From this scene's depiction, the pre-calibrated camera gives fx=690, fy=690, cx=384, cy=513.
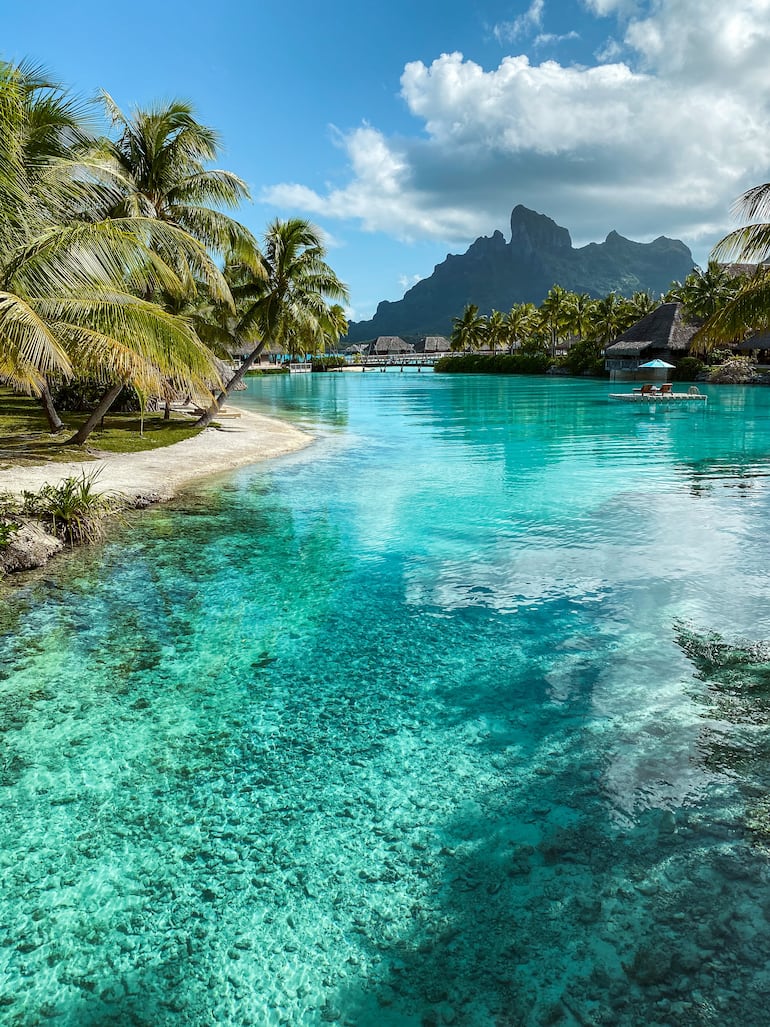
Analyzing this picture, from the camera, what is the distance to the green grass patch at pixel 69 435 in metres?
14.2

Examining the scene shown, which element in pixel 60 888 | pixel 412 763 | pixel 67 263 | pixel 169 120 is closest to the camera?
pixel 60 888

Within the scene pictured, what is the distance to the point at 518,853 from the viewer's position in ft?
11.8

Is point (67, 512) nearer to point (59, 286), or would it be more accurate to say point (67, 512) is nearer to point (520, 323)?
point (59, 286)

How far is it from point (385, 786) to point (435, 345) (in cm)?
10621

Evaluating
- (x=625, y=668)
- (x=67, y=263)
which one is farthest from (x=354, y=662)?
(x=67, y=263)

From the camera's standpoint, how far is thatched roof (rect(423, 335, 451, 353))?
106438mm

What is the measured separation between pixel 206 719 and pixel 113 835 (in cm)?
125

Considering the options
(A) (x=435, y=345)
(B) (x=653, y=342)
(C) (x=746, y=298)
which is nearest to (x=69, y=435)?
(C) (x=746, y=298)

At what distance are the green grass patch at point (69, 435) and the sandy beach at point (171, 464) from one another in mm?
469

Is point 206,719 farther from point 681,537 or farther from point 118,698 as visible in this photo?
point 681,537

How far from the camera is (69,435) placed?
1694cm

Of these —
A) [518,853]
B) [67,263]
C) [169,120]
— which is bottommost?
[518,853]

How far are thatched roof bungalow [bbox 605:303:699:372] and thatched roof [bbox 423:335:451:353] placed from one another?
53.8 m

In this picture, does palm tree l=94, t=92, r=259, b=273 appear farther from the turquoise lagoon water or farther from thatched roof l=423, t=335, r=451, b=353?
thatched roof l=423, t=335, r=451, b=353
